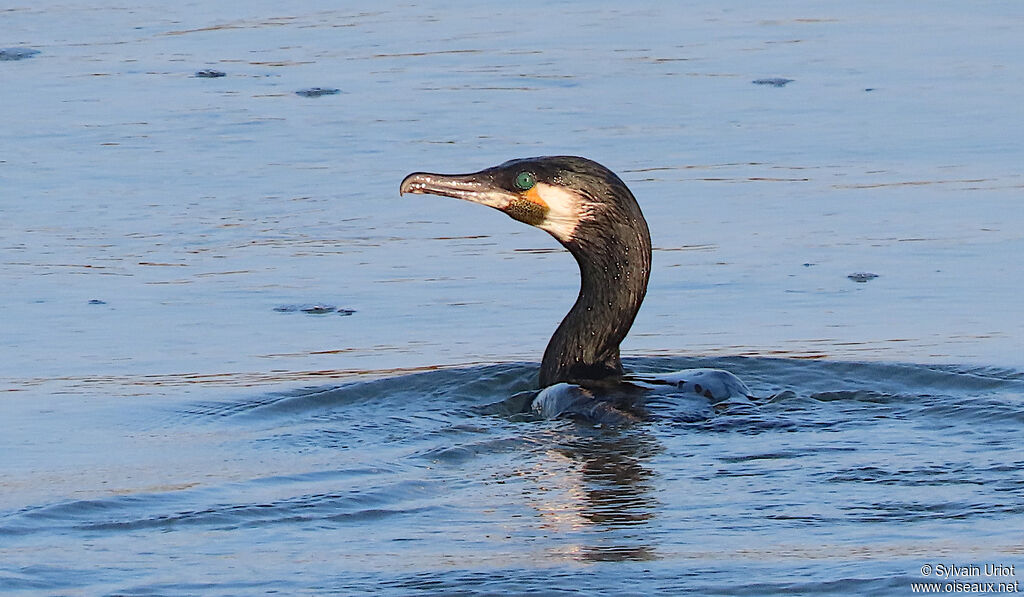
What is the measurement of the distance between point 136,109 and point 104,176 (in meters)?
1.47

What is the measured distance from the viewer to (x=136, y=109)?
36.6ft

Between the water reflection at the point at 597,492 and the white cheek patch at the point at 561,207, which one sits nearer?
the water reflection at the point at 597,492

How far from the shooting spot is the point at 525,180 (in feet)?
22.2

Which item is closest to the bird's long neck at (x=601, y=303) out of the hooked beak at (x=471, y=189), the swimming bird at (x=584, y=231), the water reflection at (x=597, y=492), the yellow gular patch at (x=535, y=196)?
the swimming bird at (x=584, y=231)

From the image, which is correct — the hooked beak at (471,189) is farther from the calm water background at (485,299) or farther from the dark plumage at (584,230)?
the calm water background at (485,299)

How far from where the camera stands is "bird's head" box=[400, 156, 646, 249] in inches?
266

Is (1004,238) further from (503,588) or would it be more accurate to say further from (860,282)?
(503,588)

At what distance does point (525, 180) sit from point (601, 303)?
51 centimetres

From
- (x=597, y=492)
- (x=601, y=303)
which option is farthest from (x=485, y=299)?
(x=597, y=492)

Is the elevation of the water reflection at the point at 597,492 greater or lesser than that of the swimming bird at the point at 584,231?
lesser

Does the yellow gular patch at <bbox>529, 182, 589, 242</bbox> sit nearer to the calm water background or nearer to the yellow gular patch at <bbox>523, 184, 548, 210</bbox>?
the yellow gular patch at <bbox>523, 184, 548, 210</bbox>

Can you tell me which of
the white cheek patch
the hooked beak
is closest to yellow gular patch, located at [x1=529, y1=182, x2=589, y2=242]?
the white cheek patch

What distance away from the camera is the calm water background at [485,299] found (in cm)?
488

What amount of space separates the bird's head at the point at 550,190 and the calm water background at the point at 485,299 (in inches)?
21.8
